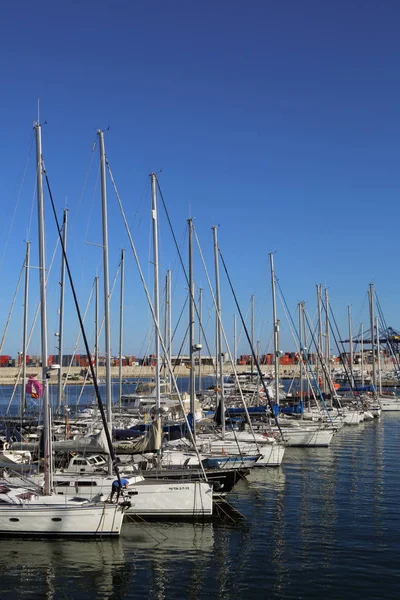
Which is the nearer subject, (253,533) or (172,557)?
(172,557)

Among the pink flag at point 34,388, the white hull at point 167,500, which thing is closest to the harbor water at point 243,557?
the white hull at point 167,500

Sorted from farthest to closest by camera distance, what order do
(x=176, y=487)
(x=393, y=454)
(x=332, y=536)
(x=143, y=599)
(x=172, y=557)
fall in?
(x=393, y=454), (x=176, y=487), (x=332, y=536), (x=172, y=557), (x=143, y=599)

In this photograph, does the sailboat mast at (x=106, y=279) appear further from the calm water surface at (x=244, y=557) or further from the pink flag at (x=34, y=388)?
the pink flag at (x=34, y=388)

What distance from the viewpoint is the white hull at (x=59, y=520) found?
22000 millimetres

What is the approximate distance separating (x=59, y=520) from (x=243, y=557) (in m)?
6.20

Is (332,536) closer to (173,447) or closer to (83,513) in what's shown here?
(83,513)

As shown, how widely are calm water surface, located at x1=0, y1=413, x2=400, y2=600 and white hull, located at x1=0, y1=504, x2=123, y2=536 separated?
40 centimetres

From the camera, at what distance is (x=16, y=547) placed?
21875 millimetres

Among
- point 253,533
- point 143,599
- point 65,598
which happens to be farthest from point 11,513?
point 253,533

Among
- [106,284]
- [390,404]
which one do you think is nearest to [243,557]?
[106,284]

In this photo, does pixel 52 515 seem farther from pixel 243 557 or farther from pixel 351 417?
pixel 351 417

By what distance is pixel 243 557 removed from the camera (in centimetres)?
2100

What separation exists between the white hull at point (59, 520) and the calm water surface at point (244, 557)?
403 millimetres

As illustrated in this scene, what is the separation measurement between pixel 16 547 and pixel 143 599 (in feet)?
20.0
